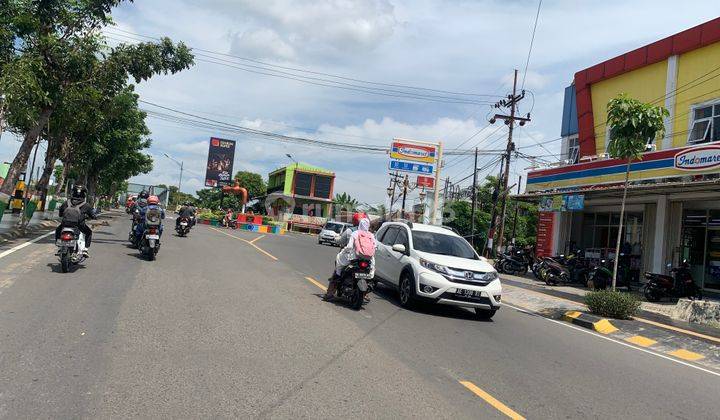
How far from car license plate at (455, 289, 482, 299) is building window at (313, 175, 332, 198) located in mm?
55083

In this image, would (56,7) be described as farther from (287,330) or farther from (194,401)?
(194,401)

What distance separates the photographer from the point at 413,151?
32062mm

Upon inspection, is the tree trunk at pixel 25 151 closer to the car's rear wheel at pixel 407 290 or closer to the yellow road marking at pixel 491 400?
the car's rear wheel at pixel 407 290

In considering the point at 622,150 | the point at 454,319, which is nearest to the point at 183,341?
the point at 454,319

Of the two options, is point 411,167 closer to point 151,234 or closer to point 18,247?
point 151,234

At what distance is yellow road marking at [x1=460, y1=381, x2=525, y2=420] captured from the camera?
4898 mm

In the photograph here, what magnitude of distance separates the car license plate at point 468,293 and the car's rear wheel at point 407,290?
33.5 inches

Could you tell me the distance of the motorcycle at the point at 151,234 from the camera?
44.0 ft

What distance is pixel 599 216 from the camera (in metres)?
22.9

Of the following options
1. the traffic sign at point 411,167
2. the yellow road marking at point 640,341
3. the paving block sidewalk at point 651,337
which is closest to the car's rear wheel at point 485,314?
the paving block sidewalk at point 651,337

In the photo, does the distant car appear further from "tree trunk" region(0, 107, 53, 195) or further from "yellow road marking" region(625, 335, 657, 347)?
"yellow road marking" region(625, 335, 657, 347)

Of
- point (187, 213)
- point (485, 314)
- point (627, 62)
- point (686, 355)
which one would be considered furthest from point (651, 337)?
point (187, 213)

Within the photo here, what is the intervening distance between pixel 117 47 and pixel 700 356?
16845 mm

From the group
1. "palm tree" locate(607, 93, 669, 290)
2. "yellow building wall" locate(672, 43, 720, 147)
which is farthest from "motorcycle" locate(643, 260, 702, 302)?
"yellow building wall" locate(672, 43, 720, 147)
